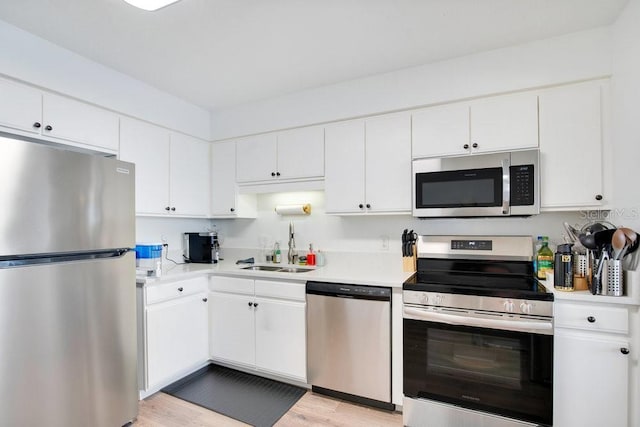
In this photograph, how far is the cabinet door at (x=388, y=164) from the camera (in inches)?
92.7

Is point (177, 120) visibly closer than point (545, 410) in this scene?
No

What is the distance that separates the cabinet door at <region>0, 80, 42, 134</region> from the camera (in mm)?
1800

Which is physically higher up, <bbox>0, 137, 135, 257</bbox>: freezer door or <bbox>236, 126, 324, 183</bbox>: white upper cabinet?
<bbox>236, 126, 324, 183</bbox>: white upper cabinet

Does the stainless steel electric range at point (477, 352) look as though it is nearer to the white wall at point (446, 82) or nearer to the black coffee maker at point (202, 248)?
the white wall at point (446, 82)

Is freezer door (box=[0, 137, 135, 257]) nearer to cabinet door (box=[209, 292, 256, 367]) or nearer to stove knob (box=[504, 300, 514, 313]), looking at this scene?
cabinet door (box=[209, 292, 256, 367])

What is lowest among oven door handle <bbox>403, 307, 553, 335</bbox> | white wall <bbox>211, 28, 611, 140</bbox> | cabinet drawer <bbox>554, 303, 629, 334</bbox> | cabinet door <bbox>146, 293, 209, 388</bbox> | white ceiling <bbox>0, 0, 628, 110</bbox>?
cabinet door <bbox>146, 293, 209, 388</bbox>

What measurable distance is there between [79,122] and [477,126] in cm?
272

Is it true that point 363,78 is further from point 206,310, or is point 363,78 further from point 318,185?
point 206,310

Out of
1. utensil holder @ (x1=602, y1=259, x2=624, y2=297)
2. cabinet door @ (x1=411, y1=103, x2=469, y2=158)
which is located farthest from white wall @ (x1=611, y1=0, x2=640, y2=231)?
cabinet door @ (x1=411, y1=103, x2=469, y2=158)

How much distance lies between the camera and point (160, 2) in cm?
143

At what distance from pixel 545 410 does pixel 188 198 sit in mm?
2990

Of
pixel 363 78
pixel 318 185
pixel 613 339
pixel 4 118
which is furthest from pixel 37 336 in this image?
pixel 613 339

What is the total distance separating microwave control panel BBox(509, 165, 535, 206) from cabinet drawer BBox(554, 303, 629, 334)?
0.65 meters

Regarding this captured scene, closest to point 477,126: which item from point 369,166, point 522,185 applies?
point 522,185
